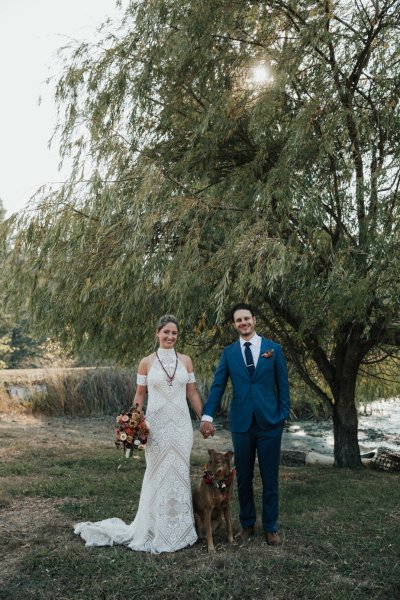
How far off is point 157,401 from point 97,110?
4.18 m

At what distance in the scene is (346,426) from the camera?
8188mm

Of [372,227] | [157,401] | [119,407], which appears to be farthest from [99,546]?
[119,407]

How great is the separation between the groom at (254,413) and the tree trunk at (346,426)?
12.6 feet

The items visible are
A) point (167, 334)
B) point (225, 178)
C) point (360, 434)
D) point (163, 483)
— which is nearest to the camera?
point (163, 483)

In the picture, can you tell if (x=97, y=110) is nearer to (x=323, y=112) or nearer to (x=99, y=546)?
(x=323, y=112)

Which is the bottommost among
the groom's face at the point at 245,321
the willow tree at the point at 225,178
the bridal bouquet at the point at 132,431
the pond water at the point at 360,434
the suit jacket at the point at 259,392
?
the pond water at the point at 360,434

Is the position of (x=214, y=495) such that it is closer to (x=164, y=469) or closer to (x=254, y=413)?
(x=164, y=469)

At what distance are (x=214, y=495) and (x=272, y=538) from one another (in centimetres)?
57

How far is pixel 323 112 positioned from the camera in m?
6.43

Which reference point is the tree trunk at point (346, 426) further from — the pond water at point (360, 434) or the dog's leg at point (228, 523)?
the dog's leg at point (228, 523)

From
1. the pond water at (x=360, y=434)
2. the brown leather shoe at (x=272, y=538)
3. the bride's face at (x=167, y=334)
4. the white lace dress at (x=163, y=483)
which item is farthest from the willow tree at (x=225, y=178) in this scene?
the pond water at (x=360, y=434)

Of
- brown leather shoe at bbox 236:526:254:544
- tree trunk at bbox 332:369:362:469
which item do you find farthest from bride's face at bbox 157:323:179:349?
tree trunk at bbox 332:369:362:469

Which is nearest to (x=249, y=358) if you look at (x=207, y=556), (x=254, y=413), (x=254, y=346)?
(x=254, y=346)

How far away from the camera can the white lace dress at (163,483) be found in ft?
14.4
